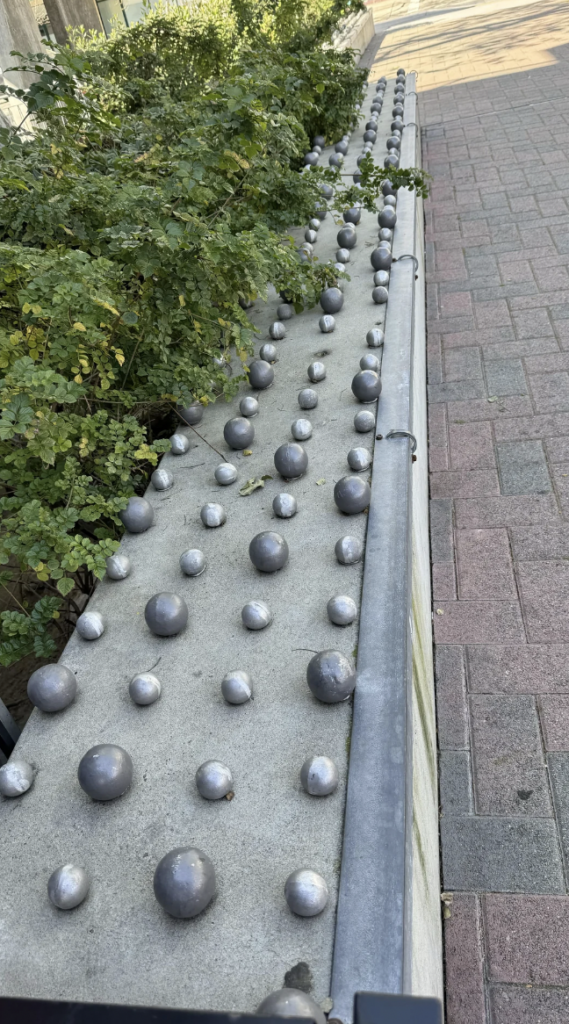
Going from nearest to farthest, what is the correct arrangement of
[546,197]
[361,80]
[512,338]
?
[512,338], [546,197], [361,80]

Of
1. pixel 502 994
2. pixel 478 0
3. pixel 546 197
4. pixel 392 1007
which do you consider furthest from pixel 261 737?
pixel 478 0

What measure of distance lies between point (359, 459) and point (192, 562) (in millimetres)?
735

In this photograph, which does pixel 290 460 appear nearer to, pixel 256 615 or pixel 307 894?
pixel 256 615

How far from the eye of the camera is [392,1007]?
69 cm

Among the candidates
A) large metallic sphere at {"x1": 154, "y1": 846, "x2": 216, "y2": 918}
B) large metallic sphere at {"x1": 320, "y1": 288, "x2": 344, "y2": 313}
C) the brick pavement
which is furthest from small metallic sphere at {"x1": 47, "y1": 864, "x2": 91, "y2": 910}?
large metallic sphere at {"x1": 320, "y1": 288, "x2": 344, "y2": 313}

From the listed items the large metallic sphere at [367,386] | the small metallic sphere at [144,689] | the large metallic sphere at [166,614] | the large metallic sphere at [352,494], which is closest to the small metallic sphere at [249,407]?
the large metallic sphere at [367,386]

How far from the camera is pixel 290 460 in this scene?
9.12ft

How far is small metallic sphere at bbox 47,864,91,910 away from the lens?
63.3 inches

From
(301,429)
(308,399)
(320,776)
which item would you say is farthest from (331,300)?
(320,776)

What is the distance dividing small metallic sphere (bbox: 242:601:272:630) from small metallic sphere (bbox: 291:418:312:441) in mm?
976

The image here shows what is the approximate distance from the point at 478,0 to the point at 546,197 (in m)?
15.1

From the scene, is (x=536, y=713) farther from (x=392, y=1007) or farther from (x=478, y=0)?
(x=478, y=0)

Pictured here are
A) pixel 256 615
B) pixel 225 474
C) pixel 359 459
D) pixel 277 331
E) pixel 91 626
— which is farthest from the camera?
pixel 277 331

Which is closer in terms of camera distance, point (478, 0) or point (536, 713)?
point (536, 713)
